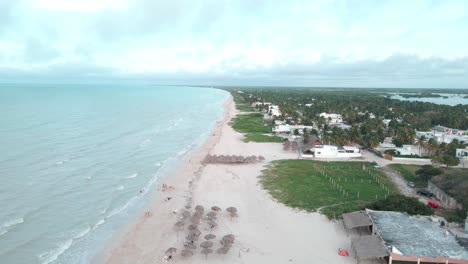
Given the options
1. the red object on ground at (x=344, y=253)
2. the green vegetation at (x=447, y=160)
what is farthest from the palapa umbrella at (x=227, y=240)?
the green vegetation at (x=447, y=160)

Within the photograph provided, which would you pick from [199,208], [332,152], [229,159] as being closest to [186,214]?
[199,208]

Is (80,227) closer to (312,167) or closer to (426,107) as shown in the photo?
(312,167)

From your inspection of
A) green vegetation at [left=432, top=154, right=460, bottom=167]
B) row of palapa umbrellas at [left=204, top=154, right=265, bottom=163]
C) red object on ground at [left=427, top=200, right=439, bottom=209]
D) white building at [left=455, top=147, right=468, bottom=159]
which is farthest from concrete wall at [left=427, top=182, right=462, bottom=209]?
row of palapa umbrellas at [left=204, top=154, right=265, bottom=163]

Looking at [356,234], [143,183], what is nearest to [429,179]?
[356,234]

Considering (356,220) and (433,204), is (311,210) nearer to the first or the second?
(356,220)

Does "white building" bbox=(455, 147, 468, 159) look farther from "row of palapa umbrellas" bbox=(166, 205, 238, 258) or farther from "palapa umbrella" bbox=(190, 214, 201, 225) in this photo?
"palapa umbrella" bbox=(190, 214, 201, 225)

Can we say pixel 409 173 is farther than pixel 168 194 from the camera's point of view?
Yes

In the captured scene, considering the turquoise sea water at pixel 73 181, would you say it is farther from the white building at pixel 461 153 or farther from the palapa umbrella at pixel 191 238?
the white building at pixel 461 153
